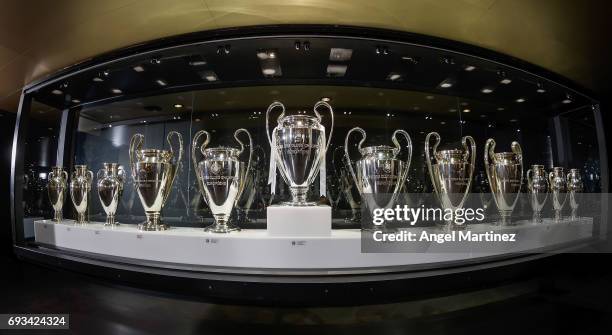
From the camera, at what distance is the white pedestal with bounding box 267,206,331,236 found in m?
1.40

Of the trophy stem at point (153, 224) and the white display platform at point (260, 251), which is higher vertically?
the trophy stem at point (153, 224)

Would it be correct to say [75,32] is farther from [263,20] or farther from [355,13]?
[355,13]

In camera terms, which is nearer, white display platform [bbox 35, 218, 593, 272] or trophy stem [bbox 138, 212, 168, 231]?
white display platform [bbox 35, 218, 593, 272]

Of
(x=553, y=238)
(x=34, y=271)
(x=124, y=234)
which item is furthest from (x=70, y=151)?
(x=553, y=238)

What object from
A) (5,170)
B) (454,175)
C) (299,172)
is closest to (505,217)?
(454,175)

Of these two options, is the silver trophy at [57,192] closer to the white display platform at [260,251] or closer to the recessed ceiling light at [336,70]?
the white display platform at [260,251]

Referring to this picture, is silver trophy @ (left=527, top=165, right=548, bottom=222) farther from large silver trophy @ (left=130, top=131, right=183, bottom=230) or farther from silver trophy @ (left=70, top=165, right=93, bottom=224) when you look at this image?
silver trophy @ (left=70, top=165, right=93, bottom=224)

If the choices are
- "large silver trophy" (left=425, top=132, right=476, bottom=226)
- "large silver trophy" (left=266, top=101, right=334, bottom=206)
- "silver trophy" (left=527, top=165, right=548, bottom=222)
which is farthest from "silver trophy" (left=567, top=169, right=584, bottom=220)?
"large silver trophy" (left=266, top=101, right=334, bottom=206)

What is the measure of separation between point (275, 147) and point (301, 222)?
508mm

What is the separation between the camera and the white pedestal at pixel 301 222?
1.40m

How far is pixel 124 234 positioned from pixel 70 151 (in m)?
3.03

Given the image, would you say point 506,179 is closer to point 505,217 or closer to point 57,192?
point 505,217

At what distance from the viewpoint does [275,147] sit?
1.70 m

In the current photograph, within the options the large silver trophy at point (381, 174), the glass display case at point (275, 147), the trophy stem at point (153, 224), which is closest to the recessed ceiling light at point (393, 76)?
the glass display case at point (275, 147)
